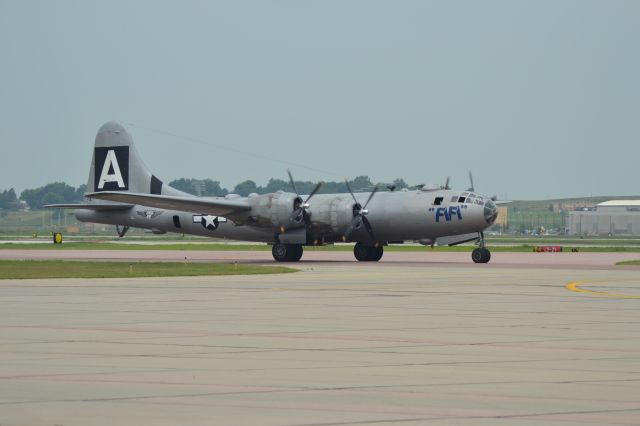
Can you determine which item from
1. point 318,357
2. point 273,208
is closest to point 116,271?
point 273,208

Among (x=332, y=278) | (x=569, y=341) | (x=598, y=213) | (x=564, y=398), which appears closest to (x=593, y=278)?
(x=332, y=278)

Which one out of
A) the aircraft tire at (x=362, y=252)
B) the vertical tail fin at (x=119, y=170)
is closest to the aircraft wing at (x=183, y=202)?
the aircraft tire at (x=362, y=252)

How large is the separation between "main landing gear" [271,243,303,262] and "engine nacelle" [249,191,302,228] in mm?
1236

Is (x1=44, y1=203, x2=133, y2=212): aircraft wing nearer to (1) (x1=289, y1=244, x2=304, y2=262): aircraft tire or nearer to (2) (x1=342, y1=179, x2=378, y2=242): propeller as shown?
(1) (x1=289, y1=244, x2=304, y2=262): aircraft tire

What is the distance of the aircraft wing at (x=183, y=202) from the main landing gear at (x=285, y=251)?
2697mm

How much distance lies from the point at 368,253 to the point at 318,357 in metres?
43.2

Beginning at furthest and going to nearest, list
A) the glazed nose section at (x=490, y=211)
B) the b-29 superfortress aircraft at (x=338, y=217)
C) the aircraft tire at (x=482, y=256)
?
1. the b-29 superfortress aircraft at (x=338, y=217)
2. the aircraft tire at (x=482, y=256)
3. the glazed nose section at (x=490, y=211)

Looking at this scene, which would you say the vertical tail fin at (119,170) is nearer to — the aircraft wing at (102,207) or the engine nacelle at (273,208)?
the aircraft wing at (102,207)

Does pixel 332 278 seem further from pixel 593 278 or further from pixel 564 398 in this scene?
pixel 564 398

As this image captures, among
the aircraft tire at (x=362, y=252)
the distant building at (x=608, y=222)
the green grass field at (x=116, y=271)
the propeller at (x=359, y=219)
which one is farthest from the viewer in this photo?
the distant building at (x=608, y=222)

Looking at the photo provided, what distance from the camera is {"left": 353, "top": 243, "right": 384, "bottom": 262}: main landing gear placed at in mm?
58938

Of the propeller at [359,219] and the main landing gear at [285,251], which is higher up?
the propeller at [359,219]

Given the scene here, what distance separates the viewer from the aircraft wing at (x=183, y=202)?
5425 cm

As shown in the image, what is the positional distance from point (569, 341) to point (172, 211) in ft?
153
